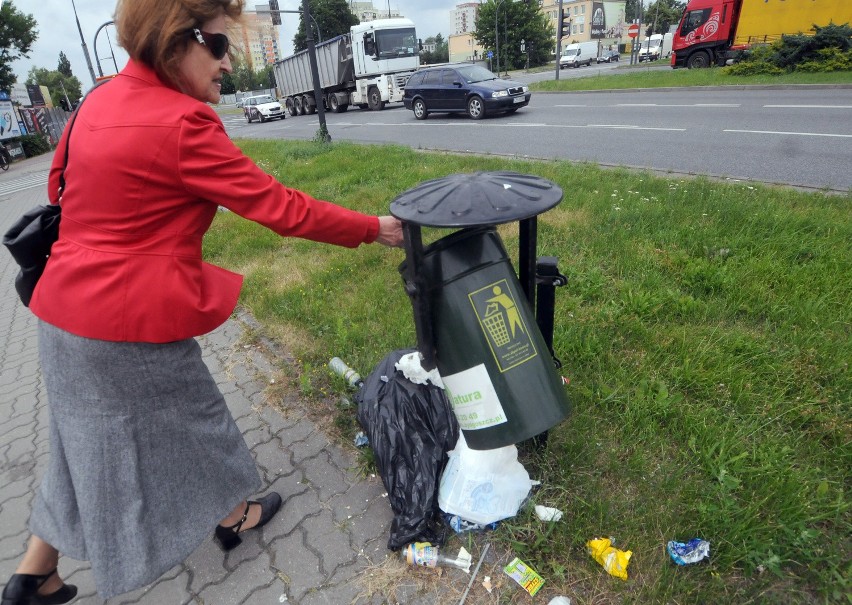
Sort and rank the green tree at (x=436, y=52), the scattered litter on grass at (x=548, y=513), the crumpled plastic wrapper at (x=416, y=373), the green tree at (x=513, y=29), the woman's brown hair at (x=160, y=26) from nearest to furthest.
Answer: the woman's brown hair at (x=160, y=26) → the scattered litter on grass at (x=548, y=513) → the crumpled plastic wrapper at (x=416, y=373) → the green tree at (x=513, y=29) → the green tree at (x=436, y=52)

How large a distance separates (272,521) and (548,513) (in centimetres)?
114

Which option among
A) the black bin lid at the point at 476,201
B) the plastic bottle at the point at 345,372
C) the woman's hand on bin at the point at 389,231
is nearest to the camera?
the black bin lid at the point at 476,201

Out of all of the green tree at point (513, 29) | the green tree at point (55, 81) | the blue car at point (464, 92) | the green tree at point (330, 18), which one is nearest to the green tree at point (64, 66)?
the green tree at point (55, 81)

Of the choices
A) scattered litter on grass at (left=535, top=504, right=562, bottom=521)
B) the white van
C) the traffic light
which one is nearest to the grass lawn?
scattered litter on grass at (left=535, top=504, right=562, bottom=521)

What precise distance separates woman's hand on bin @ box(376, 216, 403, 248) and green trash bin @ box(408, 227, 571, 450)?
0.42 feet

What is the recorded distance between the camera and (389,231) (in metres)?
1.84

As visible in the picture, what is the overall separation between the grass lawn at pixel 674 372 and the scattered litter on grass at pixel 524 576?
0.03 m

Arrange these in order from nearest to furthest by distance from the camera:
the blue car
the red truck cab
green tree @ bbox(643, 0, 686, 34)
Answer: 1. the blue car
2. the red truck cab
3. green tree @ bbox(643, 0, 686, 34)

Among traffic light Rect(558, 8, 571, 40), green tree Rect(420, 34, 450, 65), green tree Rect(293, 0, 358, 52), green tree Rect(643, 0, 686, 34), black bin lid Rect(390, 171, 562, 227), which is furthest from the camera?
green tree Rect(420, 34, 450, 65)

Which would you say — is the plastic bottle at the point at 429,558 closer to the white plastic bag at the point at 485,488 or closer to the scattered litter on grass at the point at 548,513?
the white plastic bag at the point at 485,488

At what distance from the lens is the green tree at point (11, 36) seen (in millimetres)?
27094

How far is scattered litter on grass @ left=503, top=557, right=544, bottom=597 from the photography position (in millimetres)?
1752

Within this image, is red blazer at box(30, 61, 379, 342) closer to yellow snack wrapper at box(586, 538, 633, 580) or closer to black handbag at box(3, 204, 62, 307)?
black handbag at box(3, 204, 62, 307)

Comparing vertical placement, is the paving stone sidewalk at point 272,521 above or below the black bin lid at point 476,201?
below
